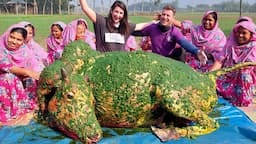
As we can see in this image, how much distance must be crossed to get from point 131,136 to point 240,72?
406cm

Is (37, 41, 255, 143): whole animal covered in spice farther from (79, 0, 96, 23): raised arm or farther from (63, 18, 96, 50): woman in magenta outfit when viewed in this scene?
(63, 18, 96, 50): woman in magenta outfit

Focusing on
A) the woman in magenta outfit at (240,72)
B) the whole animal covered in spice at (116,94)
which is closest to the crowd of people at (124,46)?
the woman in magenta outfit at (240,72)

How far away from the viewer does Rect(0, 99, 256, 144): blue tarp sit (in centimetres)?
381

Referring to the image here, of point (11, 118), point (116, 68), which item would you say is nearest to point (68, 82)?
point (116, 68)

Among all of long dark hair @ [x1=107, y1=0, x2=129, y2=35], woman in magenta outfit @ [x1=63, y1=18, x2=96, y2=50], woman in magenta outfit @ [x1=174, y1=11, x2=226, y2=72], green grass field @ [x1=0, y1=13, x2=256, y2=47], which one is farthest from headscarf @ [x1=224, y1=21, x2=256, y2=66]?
green grass field @ [x1=0, y1=13, x2=256, y2=47]

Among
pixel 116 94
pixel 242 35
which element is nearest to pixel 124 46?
pixel 116 94

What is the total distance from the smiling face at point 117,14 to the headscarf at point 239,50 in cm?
247

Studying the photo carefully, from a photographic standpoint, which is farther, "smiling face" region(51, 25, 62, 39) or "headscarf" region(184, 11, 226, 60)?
"headscarf" region(184, 11, 226, 60)

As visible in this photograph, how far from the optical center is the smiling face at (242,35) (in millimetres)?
7012

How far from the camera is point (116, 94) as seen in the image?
12.0ft

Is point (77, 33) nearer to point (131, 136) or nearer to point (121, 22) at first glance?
point (121, 22)

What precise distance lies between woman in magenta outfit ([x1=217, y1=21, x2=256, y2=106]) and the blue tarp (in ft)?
9.29

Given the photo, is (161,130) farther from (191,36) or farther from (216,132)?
(191,36)

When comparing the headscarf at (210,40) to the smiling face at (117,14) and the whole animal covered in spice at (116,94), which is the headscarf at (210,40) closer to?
the smiling face at (117,14)
